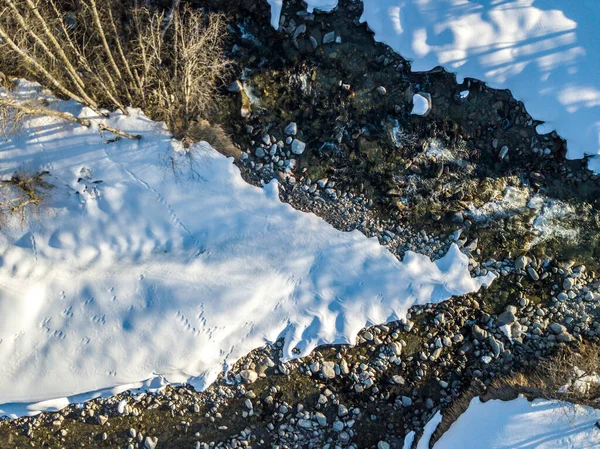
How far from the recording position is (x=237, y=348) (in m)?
6.09

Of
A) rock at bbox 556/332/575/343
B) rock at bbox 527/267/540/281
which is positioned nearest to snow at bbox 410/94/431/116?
rock at bbox 527/267/540/281

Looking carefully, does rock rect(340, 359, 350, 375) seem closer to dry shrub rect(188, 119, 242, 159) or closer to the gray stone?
the gray stone

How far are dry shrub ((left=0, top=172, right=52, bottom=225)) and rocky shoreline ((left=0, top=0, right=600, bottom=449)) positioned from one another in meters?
2.70

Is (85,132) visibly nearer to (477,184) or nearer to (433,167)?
(433,167)

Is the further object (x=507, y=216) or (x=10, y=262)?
(x=507, y=216)

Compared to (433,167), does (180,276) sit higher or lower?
lower

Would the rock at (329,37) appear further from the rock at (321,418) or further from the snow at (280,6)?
the rock at (321,418)

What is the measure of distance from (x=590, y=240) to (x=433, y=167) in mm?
2567

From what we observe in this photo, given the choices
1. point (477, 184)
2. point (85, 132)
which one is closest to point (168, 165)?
point (85, 132)

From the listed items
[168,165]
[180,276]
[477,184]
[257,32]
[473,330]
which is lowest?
[473,330]

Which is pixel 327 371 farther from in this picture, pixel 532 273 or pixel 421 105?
pixel 421 105

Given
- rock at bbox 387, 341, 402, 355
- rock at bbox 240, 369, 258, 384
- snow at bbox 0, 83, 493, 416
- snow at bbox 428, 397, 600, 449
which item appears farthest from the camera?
rock at bbox 387, 341, 402, 355

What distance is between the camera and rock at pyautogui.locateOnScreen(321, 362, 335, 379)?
20.4 ft

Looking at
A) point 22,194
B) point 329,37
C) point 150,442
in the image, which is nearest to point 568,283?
point 329,37
